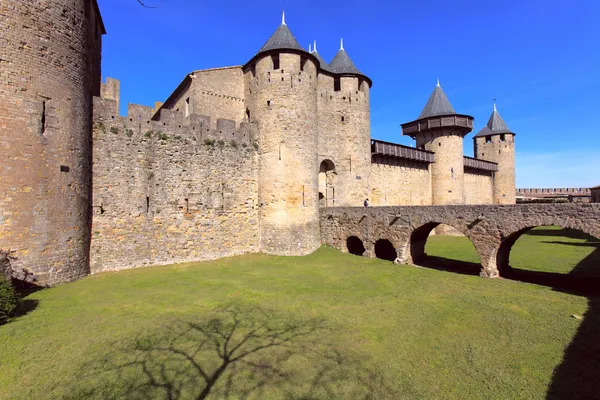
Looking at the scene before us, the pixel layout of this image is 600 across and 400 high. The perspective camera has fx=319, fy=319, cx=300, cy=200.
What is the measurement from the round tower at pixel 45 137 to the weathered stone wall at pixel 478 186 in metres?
30.7

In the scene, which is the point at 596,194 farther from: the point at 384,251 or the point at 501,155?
the point at 384,251

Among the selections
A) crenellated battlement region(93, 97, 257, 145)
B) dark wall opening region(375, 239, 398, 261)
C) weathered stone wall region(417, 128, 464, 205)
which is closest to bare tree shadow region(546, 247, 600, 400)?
dark wall opening region(375, 239, 398, 261)

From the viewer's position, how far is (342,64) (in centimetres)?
2056

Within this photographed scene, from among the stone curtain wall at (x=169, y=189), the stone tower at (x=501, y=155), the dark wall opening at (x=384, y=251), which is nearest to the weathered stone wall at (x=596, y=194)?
the stone tower at (x=501, y=155)

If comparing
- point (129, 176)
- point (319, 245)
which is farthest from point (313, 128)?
point (129, 176)

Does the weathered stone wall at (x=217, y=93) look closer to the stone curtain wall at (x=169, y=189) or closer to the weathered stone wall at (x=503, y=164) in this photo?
the stone curtain wall at (x=169, y=189)

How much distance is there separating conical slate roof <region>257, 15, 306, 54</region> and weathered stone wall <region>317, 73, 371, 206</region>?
10.3 ft

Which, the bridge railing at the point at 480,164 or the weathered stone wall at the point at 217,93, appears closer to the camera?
the weathered stone wall at the point at 217,93

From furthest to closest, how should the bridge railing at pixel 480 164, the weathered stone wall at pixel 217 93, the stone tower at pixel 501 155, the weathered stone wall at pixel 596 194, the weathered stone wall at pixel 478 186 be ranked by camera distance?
the stone tower at pixel 501 155 → the weathered stone wall at pixel 596 194 → the weathered stone wall at pixel 478 186 → the bridge railing at pixel 480 164 → the weathered stone wall at pixel 217 93

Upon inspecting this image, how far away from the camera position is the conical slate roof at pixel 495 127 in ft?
113

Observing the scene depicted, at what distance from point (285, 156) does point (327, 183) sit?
450 centimetres

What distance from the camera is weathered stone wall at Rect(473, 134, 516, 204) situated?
3422 cm

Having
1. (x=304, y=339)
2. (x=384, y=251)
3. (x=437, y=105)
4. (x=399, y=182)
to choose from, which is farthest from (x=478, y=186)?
(x=304, y=339)

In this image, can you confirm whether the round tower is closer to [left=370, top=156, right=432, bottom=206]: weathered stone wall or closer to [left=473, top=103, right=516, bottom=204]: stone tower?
[left=370, top=156, right=432, bottom=206]: weathered stone wall
